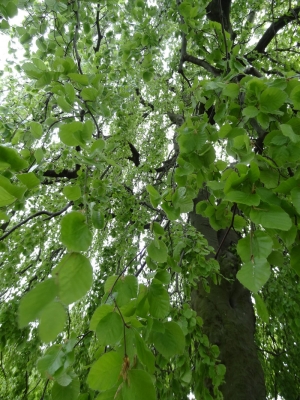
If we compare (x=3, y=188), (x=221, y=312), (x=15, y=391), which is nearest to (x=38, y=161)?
(x=3, y=188)

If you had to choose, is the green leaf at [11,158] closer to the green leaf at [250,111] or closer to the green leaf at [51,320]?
the green leaf at [51,320]

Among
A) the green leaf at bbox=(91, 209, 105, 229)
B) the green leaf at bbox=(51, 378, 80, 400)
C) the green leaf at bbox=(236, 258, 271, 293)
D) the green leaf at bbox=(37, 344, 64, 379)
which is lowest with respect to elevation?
the green leaf at bbox=(51, 378, 80, 400)

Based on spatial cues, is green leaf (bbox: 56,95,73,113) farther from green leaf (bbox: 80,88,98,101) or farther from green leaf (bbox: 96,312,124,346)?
green leaf (bbox: 96,312,124,346)

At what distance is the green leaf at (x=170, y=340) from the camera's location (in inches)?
24.5

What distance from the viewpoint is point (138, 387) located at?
0.44m

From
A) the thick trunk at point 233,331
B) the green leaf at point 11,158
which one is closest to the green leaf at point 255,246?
the green leaf at point 11,158

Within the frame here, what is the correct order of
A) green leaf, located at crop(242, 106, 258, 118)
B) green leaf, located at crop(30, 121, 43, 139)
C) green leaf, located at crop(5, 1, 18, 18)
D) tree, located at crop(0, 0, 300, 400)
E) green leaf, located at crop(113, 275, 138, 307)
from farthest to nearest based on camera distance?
1. green leaf, located at crop(5, 1, 18, 18)
2. green leaf, located at crop(30, 121, 43, 139)
3. green leaf, located at crop(242, 106, 258, 118)
4. green leaf, located at crop(113, 275, 138, 307)
5. tree, located at crop(0, 0, 300, 400)

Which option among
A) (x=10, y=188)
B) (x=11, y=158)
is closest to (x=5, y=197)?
(x=10, y=188)

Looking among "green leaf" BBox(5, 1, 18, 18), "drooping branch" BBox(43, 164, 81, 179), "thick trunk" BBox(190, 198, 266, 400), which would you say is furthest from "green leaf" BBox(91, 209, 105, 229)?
"drooping branch" BBox(43, 164, 81, 179)

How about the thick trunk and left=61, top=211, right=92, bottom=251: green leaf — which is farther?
the thick trunk

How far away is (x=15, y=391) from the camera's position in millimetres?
2234

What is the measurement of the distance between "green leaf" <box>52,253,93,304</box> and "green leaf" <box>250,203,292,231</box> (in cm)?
29

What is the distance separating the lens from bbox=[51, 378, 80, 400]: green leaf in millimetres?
609

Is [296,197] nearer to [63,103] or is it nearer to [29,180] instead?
[29,180]
